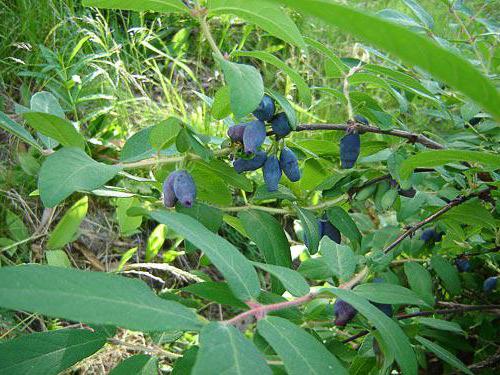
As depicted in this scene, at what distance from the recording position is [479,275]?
154cm

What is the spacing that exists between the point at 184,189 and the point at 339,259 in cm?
25

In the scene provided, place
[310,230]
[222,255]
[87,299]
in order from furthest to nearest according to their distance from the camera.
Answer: [310,230]
[222,255]
[87,299]

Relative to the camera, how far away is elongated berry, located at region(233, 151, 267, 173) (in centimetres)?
85

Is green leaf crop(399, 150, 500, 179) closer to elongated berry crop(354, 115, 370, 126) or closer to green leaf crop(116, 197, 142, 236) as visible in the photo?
elongated berry crop(354, 115, 370, 126)

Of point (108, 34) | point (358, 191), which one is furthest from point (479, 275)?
point (108, 34)

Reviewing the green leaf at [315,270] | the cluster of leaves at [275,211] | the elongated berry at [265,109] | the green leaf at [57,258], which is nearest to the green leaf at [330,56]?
the cluster of leaves at [275,211]

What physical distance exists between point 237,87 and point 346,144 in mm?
316

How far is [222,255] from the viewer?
0.60 m

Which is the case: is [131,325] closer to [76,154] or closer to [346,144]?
[76,154]

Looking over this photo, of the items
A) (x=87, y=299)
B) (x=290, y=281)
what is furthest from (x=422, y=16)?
(x=87, y=299)

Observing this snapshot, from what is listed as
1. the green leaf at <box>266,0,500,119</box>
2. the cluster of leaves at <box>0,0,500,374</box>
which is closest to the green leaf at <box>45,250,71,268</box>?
the cluster of leaves at <box>0,0,500,374</box>

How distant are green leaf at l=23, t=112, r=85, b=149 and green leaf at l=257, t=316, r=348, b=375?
1.26 ft

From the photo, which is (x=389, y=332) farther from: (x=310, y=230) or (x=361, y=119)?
(x=361, y=119)

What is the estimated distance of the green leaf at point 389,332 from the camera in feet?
2.03
